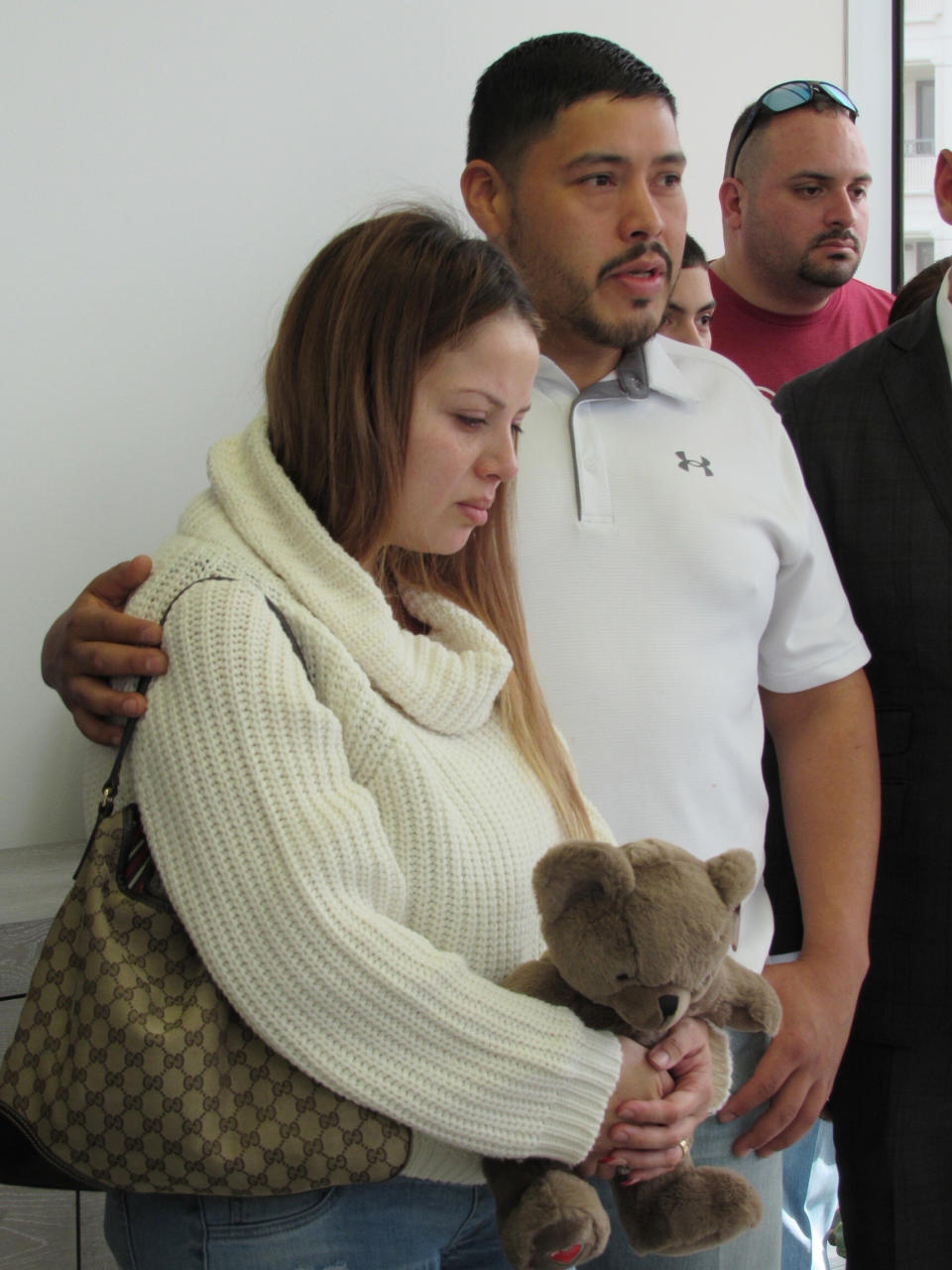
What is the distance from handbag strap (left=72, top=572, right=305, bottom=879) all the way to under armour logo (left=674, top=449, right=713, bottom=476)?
1.78ft

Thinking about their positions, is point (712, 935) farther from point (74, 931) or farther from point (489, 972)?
point (74, 931)

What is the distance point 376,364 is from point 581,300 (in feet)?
1.33

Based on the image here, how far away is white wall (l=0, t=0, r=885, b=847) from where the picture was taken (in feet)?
6.74

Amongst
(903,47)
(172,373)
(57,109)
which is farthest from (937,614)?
(903,47)

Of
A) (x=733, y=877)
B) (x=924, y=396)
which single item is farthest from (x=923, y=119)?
(x=733, y=877)

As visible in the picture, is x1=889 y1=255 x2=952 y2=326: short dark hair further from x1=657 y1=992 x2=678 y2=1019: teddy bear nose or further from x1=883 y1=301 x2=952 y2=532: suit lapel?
x1=657 y1=992 x2=678 y2=1019: teddy bear nose

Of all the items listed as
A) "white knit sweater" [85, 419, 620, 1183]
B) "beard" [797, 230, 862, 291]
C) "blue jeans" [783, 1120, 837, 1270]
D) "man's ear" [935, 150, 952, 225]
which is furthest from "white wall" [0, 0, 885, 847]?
"blue jeans" [783, 1120, 837, 1270]

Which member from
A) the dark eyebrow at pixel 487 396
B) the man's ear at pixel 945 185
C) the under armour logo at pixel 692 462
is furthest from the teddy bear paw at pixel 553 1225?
the man's ear at pixel 945 185

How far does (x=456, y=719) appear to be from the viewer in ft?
3.16

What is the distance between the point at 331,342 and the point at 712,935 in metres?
0.55

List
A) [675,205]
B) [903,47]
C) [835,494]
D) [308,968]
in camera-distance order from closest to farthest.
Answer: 1. [308,968]
2. [675,205]
3. [835,494]
4. [903,47]

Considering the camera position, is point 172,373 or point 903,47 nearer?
point 172,373

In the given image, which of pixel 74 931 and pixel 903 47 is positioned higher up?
pixel 903 47

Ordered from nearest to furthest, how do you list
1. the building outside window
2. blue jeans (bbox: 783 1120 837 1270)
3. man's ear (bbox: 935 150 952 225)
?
man's ear (bbox: 935 150 952 225) < blue jeans (bbox: 783 1120 837 1270) < the building outside window
